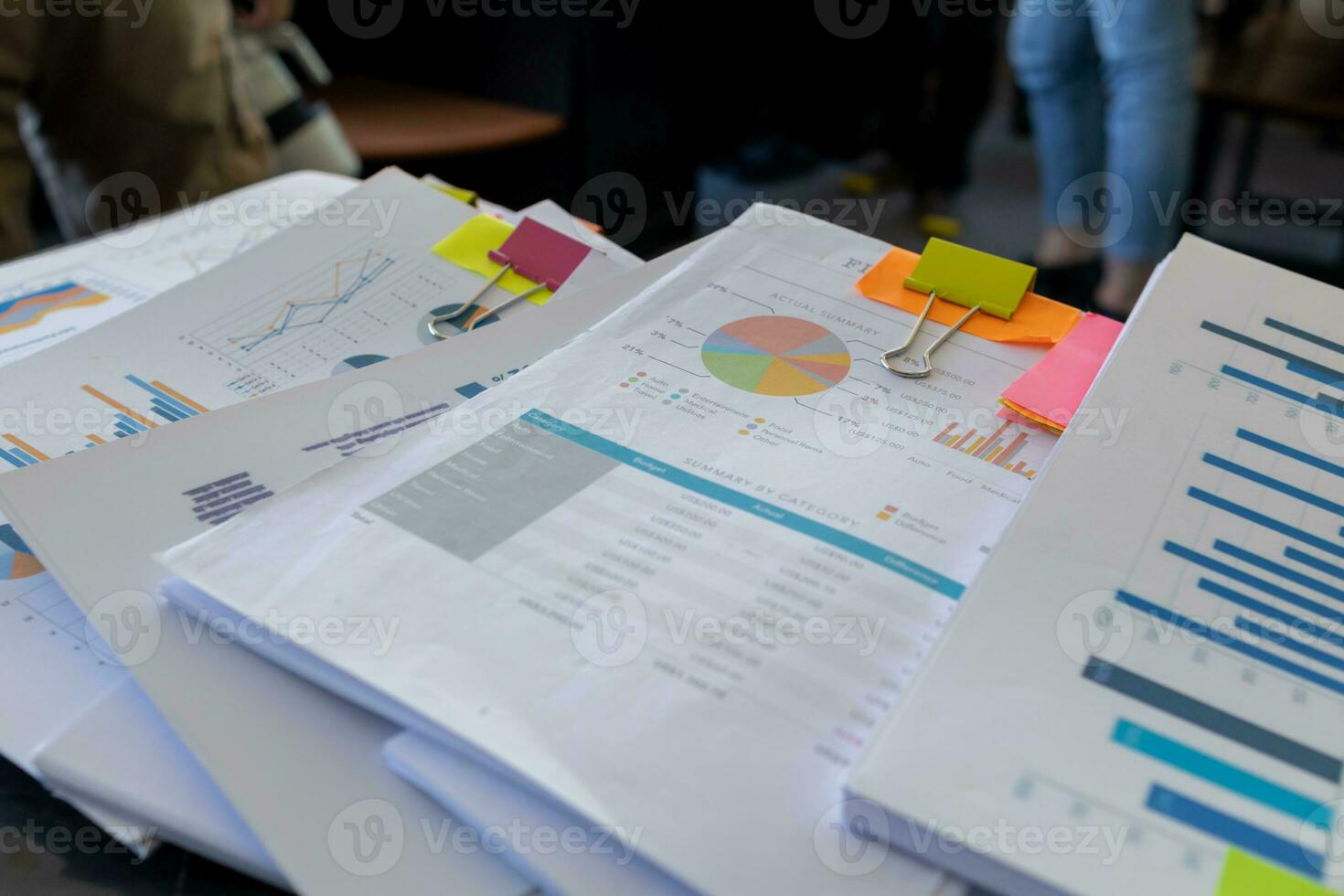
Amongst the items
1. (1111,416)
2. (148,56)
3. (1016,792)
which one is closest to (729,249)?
(1111,416)

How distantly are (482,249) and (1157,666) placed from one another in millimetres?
A: 410

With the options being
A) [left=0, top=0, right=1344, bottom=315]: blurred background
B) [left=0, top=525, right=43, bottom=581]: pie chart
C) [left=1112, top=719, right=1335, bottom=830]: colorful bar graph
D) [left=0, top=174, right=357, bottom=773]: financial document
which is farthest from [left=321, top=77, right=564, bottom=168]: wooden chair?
[left=1112, top=719, right=1335, bottom=830]: colorful bar graph

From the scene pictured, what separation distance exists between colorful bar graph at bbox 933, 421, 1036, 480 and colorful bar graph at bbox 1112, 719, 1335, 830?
136mm

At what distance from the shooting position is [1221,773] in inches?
11.7

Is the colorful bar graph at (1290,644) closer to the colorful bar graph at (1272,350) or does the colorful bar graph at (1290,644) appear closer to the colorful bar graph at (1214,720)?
the colorful bar graph at (1214,720)

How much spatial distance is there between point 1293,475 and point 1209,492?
0.04 m

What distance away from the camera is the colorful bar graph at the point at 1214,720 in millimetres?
304

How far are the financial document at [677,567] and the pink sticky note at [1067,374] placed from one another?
0.04 ft

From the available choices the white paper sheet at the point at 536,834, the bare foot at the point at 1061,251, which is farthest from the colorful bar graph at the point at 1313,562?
the bare foot at the point at 1061,251

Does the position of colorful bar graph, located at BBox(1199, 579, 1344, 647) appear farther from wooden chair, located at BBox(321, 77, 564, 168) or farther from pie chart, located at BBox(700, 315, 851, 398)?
wooden chair, located at BBox(321, 77, 564, 168)

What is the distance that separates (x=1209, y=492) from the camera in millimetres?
387

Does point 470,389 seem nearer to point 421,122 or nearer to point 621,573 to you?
point 621,573

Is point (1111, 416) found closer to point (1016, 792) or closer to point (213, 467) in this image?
point (1016, 792)

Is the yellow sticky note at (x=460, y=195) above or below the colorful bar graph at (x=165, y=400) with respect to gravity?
above
